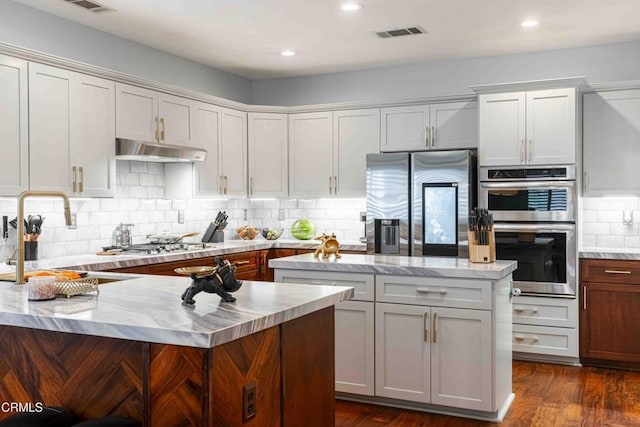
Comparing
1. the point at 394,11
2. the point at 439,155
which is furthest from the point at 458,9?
the point at 439,155

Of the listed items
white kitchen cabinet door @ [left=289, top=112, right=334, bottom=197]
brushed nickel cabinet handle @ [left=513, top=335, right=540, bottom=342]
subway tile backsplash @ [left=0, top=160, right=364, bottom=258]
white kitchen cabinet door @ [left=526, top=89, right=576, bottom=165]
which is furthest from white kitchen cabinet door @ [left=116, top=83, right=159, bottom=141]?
brushed nickel cabinet handle @ [left=513, top=335, right=540, bottom=342]

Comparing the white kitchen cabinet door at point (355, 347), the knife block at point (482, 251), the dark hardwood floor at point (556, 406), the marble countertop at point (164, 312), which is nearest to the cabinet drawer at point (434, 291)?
the white kitchen cabinet door at point (355, 347)

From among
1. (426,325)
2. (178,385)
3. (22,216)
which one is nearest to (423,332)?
(426,325)

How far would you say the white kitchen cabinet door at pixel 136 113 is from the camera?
4.79 metres

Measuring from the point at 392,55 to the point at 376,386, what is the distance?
331 centimetres

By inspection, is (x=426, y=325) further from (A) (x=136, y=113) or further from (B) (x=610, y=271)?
(A) (x=136, y=113)

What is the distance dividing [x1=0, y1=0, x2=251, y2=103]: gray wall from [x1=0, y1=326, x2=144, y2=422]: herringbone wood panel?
2.86 meters

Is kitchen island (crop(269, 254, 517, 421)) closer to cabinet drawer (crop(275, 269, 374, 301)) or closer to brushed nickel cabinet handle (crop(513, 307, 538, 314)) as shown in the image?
cabinet drawer (crop(275, 269, 374, 301))

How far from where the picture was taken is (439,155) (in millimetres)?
5465

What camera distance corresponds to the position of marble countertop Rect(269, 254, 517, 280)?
11.7 ft

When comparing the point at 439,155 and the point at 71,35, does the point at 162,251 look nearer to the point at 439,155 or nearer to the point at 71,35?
the point at 71,35

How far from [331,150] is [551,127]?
214 centimetres

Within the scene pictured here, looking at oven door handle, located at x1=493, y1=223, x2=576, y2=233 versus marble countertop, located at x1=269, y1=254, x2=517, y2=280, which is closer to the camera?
marble countertop, located at x1=269, y1=254, x2=517, y2=280

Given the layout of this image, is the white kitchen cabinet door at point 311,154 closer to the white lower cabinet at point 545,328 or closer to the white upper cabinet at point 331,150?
the white upper cabinet at point 331,150
